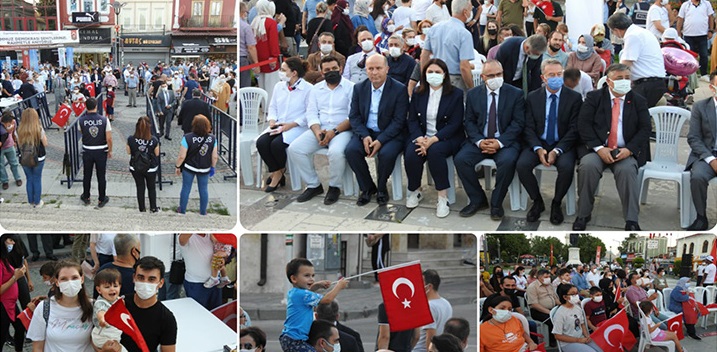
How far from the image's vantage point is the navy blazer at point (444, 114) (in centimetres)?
540

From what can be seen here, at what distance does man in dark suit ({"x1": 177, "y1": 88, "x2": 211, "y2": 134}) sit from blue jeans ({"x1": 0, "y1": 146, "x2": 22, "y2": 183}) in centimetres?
178

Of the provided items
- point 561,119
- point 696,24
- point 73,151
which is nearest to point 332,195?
point 561,119

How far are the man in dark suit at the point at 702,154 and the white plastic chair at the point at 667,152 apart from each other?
9 centimetres

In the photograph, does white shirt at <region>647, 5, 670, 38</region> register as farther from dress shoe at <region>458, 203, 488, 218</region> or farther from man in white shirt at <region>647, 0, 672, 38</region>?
dress shoe at <region>458, 203, 488, 218</region>

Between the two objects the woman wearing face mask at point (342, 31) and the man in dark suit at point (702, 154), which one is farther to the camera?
the woman wearing face mask at point (342, 31)

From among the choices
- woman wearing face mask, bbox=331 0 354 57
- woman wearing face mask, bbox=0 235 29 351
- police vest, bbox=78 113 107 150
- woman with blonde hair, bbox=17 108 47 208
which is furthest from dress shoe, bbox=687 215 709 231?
woman with blonde hair, bbox=17 108 47 208

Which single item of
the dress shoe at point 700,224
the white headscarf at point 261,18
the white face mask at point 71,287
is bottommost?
the white face mask at point 71,287

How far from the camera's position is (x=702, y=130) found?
5121mm

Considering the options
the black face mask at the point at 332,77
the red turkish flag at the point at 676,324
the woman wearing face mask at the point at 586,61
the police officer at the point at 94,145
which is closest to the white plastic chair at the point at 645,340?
the red turkish flag at the point at 676,324

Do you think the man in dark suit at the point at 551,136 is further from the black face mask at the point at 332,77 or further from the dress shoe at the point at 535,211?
the black face mask at the point at 332,77

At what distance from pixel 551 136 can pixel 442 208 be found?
100 cm

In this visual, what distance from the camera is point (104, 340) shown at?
3734 mm

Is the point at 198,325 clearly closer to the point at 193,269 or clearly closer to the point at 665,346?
the point at 193,269

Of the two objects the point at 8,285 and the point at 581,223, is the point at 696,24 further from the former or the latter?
the point at 8,285
